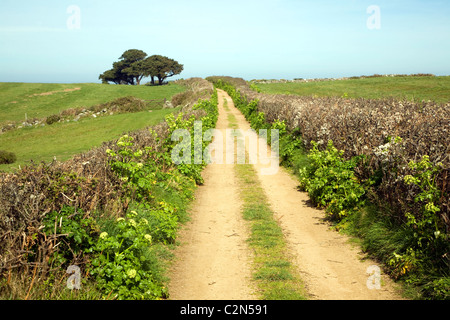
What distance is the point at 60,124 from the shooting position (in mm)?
40375

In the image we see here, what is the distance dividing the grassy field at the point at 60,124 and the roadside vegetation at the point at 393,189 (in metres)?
6.25

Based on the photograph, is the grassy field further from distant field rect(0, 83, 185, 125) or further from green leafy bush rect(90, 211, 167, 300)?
green leafy bush rect(90, 211, 167, 300)

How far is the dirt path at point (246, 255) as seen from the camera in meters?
5.79

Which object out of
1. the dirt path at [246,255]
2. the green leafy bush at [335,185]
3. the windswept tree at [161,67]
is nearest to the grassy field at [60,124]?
the dirt path at [246,255]

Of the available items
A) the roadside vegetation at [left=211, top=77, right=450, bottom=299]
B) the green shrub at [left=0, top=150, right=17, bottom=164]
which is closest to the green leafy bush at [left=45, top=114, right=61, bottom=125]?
the green shrub at [left=0, top=150, right=17, bottom=164]

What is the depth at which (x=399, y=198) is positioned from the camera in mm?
6980

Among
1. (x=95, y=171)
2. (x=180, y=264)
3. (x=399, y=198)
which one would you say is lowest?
(x=180, y=264)

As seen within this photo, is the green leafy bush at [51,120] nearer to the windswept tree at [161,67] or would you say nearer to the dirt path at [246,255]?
the dirt path at [246,255]

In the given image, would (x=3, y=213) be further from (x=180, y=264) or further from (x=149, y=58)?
(x=149, y=58)

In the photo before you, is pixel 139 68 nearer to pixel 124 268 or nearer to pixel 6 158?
pixel 6 158

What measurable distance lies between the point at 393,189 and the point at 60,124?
131 feet

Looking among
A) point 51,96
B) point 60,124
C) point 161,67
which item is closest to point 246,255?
point 60,124

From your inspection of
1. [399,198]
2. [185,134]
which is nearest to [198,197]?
[185,134]
